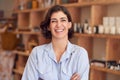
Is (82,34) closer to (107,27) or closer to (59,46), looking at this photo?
(107,27)

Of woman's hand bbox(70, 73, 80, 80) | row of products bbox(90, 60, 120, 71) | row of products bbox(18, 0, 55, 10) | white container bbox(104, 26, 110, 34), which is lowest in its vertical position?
row of products bbox(90, 60, 120, 71)

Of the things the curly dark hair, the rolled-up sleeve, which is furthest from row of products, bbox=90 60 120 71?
the rolled-up sleeve

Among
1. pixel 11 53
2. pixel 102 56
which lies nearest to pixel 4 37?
pixel 11 53

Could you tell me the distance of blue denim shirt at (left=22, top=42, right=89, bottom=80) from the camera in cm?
163

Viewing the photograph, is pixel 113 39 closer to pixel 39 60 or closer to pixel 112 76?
pixel 112 76

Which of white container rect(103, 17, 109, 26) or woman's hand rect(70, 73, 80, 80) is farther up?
white container rect(103, 17, 109, 26)

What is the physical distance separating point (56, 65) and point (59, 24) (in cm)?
30

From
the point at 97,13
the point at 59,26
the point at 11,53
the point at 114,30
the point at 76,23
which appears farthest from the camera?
the point at 11,53

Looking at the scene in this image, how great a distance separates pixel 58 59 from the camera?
1682 mm

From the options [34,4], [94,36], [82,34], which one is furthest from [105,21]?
[34,4]

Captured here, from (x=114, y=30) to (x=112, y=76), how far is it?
1.76 ft

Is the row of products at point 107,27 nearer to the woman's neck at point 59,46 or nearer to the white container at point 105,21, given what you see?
the white container at point 105,21

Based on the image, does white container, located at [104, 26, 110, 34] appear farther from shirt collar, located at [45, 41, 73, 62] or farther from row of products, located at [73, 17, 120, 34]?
shirt collar, located at [45, 41, 73, 62]

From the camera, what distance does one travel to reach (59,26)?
163 centimetres
